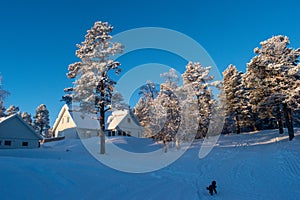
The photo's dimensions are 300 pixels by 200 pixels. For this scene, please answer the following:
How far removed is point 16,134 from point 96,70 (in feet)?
52.9

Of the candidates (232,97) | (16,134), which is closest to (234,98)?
(232,97)

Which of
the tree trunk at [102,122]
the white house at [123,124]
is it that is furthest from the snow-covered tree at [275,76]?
the white house at [123,124]

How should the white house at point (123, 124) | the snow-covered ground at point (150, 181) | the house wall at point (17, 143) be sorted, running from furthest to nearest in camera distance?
1. the white house at point (123, 124)
2. the house wall at point (17, 143)
3. the snow-covered ground at point (150, 181)

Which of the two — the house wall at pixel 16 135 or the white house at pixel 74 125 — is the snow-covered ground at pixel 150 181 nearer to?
the house wall at pixel 16 135

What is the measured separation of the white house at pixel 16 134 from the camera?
95.2 ft

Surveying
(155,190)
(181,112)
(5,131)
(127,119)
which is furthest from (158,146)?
(155,190)

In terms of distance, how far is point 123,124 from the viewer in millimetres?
49875

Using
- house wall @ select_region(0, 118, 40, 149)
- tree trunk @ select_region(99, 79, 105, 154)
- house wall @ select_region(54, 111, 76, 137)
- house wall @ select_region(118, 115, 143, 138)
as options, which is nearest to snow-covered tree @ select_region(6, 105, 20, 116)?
house wall @ select_region(54, 111, 76, 137)

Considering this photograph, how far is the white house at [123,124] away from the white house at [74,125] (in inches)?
137

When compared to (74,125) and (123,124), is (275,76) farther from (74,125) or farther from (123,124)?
(74,125)

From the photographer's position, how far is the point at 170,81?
110 ft

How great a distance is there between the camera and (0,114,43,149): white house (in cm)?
2903

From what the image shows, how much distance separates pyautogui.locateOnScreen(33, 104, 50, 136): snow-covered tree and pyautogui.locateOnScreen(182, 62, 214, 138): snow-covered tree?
41636 mm

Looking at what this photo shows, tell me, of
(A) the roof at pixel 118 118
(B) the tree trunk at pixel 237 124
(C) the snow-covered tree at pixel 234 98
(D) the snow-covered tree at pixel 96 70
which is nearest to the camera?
(D) the snow-covered tree at pixel 96 70
